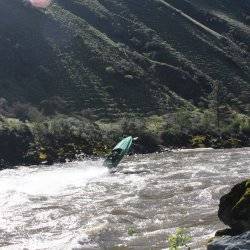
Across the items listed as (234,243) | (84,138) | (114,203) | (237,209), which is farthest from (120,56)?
(234,243)

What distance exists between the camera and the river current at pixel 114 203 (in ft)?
62.4

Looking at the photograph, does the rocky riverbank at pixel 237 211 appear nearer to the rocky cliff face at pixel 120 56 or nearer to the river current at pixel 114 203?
the river current at pixel 114 203

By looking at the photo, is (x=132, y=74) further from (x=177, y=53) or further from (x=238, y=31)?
(x=238, y=31)

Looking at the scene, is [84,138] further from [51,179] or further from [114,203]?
[114,203]

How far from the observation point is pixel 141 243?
707 inches

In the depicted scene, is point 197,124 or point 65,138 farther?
point 197,124

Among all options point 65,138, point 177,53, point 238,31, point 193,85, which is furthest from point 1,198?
point 238,31

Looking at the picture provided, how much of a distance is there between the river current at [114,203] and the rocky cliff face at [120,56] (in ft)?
77.6

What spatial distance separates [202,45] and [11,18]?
29.3 m

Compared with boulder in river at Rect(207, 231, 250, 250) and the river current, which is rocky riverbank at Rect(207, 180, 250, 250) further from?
the river current

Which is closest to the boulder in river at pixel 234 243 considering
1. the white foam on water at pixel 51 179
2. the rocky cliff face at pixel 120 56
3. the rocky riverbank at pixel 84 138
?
the white foam on water at pixel 51 179

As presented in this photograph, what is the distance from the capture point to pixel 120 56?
242 feet

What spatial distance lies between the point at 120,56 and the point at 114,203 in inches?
1976

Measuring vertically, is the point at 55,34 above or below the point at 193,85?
above
